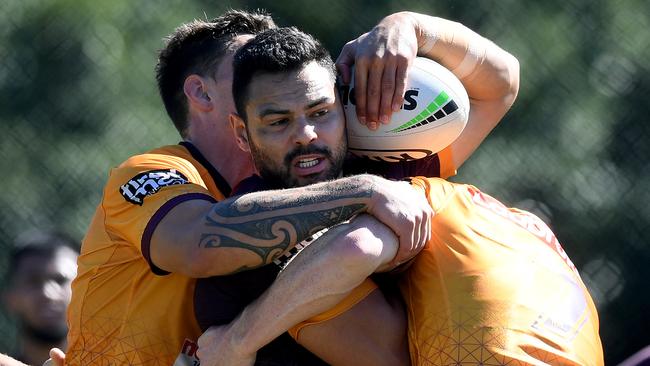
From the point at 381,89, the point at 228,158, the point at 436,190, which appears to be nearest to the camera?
the point at 436,190

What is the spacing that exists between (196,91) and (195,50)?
178 mm

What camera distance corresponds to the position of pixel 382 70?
139 inches

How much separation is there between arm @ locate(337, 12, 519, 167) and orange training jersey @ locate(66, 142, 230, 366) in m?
0.58

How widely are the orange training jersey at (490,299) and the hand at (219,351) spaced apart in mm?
456

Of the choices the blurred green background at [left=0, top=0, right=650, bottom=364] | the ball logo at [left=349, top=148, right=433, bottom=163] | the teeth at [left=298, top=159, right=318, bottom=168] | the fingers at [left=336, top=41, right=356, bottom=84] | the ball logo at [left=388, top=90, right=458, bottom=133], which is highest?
the ball logo at [left=388, top=90, right=458, bottom=133]

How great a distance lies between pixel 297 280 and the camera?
3139 millimetres

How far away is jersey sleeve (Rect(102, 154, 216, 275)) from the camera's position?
354 cm

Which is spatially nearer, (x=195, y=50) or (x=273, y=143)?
(x=273, y=143)

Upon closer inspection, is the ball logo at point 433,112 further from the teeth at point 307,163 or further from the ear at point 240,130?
the ear at point 240,130

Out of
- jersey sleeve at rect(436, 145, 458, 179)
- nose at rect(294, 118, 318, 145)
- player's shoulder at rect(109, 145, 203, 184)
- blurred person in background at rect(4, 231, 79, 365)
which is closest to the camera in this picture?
nose at rect(294, 118, 318, 145)

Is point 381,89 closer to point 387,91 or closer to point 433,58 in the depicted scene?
point 387,91

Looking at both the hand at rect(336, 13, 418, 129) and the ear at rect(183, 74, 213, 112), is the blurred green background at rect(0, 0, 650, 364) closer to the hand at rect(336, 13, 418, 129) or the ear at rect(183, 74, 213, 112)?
the ear at rect(183, 74, 213, 112)

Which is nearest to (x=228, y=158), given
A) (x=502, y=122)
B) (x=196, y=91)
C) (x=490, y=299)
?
(x=196, y=91)

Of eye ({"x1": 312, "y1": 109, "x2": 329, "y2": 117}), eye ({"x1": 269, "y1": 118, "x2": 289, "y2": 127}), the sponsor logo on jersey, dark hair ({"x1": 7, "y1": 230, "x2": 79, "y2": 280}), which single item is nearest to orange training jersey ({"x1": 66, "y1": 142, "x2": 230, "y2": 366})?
the sponsor logo on jersey
